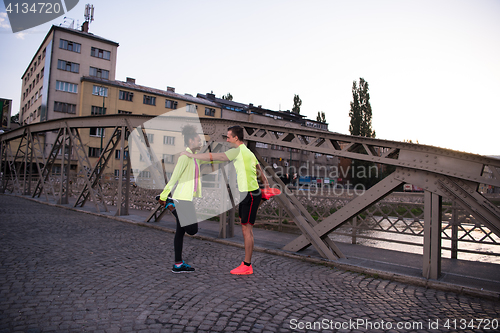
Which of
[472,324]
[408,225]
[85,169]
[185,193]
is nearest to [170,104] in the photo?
[85,169]

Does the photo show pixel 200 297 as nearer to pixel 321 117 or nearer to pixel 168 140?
pixel 168 140

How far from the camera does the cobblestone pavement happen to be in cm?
303

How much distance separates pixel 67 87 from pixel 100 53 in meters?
7.28

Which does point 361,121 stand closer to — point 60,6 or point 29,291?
point 60,6

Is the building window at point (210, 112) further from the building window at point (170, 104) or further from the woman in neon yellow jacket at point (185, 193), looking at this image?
the woman in neon yellow jacket at point (185, 193)

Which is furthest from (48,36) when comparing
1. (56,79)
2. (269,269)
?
(269,269)

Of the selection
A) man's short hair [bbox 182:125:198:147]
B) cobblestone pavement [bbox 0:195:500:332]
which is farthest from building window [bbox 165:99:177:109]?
man's short hair [bbox 182:125:198:147]

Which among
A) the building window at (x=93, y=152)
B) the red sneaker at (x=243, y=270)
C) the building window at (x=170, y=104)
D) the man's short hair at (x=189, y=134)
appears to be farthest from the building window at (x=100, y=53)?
the red sneaker at (x=243, y=270)

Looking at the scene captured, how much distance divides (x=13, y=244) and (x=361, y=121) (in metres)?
53.3

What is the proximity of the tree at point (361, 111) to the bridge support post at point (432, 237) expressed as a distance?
5045 centimetres

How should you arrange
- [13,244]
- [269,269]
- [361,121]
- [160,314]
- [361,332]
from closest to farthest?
[361,332] < [160,314] < [269,269] < [13,244] < [361,121]

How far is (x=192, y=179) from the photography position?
16.1 feet

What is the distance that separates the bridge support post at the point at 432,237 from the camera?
4.67 metres

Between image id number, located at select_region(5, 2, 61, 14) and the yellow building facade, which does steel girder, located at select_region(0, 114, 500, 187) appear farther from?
the yellow building facade
